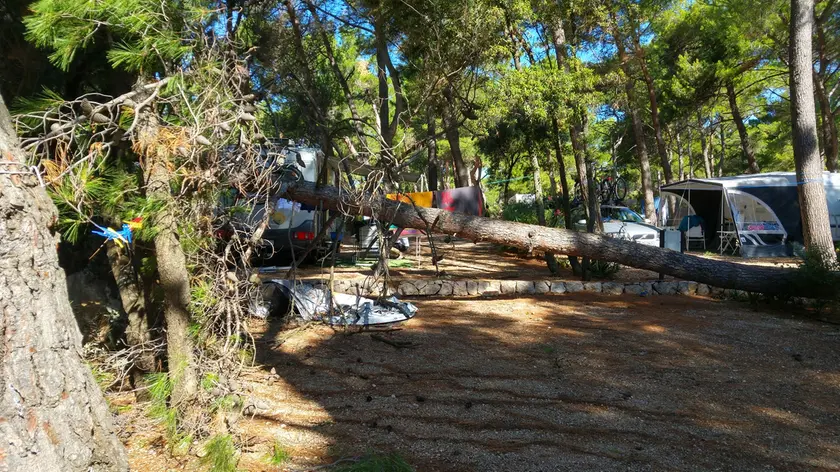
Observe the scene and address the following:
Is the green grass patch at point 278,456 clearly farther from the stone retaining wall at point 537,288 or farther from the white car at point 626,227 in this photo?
the white car at point 626,227

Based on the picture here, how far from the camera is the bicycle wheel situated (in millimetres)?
18406

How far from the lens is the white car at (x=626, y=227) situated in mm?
13984

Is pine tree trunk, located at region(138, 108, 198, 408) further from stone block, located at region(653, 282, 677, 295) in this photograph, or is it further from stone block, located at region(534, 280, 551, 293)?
stone block, located at region(653, 282, 677, 295)

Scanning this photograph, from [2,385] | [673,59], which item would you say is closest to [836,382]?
[2,385]

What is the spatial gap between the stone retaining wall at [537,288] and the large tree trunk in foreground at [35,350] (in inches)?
266

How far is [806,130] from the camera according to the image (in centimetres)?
969

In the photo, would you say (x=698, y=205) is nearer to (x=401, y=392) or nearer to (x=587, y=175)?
(x=587, y=175)

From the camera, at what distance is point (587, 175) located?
10.2m

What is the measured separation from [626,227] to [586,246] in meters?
7.76

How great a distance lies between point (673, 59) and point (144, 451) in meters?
23.2

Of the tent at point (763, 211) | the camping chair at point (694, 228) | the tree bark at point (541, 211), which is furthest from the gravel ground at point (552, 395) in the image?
the camping chair at point (694, 228)

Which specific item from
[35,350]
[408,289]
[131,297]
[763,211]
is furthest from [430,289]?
[763,211]

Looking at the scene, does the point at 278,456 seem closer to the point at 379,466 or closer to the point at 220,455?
the point at 220,455

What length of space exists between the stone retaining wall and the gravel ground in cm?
183
